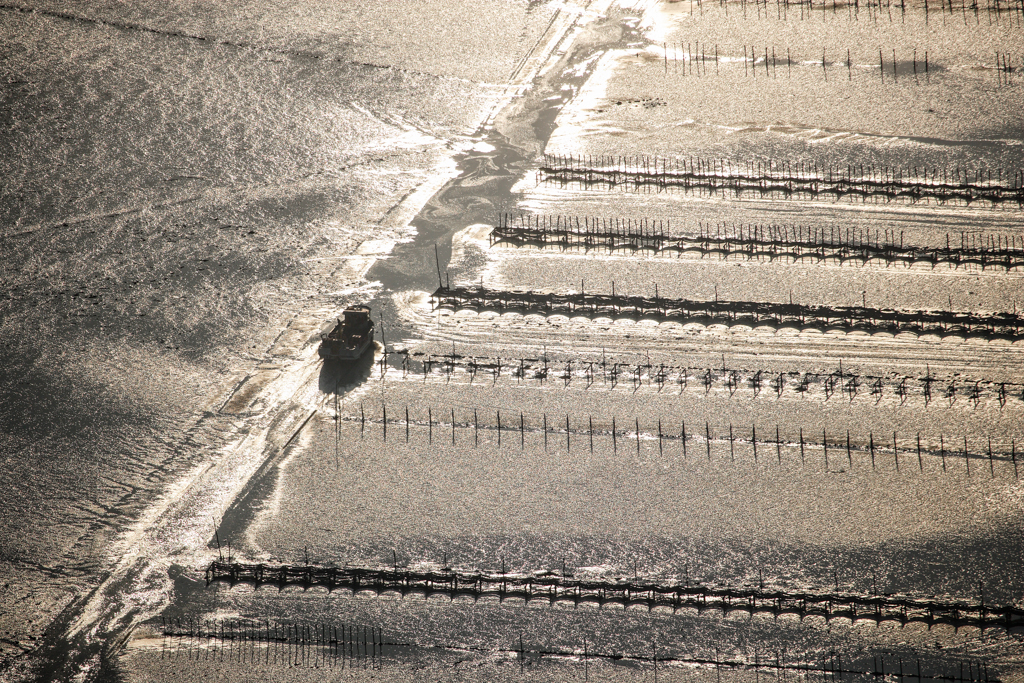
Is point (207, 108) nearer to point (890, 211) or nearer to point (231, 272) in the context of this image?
point (231, 272)

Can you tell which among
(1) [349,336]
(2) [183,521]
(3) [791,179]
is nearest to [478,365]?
(1) [349,336]

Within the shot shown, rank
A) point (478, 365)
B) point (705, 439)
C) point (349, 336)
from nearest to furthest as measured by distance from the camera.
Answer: point (705, 439)
point (478, 365)
point (349, 336)

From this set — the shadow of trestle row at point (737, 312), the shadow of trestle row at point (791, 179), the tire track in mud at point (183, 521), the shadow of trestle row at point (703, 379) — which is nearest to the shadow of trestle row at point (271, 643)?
the tire track in mud at point (183, 521)

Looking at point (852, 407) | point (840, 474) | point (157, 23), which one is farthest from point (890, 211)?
point (157, 23)

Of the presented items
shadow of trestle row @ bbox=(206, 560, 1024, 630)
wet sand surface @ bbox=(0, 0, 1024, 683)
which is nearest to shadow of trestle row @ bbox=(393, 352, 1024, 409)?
wet sand surface @ bbox=(0, 0, 1024, 683)

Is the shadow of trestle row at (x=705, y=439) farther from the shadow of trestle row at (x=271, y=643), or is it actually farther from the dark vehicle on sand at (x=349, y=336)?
the shadow of trestle row at (x=271, y=643)

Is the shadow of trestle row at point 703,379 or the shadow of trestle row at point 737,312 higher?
the shadow of trestle row at point 737,312

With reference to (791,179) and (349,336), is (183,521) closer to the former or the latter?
(349,336)
